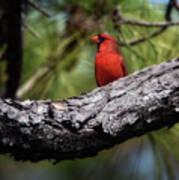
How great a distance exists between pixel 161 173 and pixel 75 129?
856 mm

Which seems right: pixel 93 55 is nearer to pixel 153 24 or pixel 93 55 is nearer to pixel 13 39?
pixel 13 39

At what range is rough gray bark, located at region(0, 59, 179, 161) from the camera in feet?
5.04

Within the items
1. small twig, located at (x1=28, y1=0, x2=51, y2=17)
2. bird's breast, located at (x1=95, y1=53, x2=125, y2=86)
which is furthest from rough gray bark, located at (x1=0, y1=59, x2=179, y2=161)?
small twig, located at (x1=28, y1=0, x2=51, y2=17)

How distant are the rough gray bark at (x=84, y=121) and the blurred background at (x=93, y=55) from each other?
1.04ft

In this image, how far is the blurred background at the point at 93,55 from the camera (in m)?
2.18

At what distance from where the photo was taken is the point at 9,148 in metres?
1.53

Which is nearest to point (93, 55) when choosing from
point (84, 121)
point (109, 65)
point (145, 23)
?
point (109, 65)

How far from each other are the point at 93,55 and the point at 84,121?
1.71m

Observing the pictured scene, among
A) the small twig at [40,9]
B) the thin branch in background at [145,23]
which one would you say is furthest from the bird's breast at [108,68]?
the small twig at [40,9]

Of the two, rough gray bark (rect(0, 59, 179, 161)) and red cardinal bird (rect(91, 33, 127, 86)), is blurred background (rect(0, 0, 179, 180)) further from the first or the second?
rough gray bark (rect(0, 59, 179, 161))

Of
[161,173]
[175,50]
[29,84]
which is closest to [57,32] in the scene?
[29,84]

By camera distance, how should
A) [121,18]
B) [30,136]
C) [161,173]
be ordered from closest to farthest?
[30,136] < [161,173] < [121,18]

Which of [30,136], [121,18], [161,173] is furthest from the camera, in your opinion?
[121,18]

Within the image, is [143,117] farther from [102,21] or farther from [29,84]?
[29,84]
